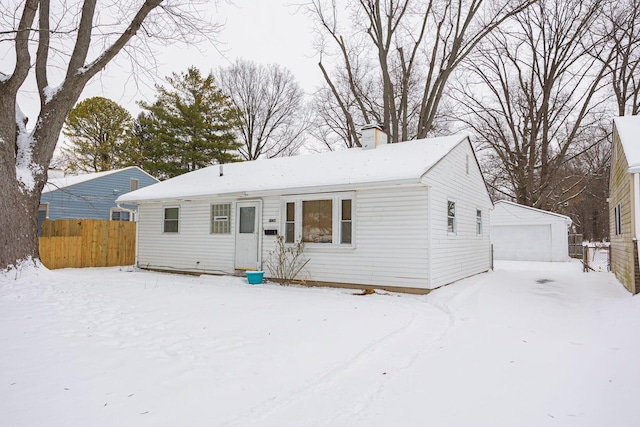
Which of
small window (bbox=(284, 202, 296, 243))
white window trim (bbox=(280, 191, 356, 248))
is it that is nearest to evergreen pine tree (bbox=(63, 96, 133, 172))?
small window (bbox=(284, 202, 296, 243))

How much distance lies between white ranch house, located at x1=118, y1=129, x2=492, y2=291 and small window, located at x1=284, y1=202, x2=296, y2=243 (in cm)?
3

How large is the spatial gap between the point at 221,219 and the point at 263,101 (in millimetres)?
18426

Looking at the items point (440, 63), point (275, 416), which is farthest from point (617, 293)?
point (440, 63)

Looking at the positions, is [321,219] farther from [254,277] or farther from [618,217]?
[618,217]

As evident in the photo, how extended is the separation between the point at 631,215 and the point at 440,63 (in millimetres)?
15792

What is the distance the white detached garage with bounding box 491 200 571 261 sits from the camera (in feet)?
64.2

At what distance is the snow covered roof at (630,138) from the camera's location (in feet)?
24.6

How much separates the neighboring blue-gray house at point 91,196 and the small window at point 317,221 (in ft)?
36.5

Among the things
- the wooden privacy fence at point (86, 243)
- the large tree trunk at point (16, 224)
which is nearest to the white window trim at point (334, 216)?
the large tree trunk at point (16, 224)

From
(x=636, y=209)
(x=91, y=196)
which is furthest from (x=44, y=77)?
(x=636, y=209)

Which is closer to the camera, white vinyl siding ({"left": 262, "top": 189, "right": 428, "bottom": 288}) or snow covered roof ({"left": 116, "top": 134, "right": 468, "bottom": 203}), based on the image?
white vinyl siding ({"left": 262, "top": 189, "right": 428, "bottom": 288})

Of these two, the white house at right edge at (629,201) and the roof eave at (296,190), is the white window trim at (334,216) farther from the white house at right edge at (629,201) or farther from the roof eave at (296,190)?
the white house at right edge at (629,201)

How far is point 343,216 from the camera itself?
985 centimetres

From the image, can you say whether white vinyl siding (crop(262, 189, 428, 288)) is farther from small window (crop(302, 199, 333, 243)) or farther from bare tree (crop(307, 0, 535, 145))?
bare tree (crop(307, 0, 535, 145))
